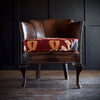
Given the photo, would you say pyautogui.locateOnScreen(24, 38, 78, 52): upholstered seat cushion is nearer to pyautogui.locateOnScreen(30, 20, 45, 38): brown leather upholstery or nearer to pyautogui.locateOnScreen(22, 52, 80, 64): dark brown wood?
pyautogui.locateOnScreen(22, 52, 80, 64): dark brown wood

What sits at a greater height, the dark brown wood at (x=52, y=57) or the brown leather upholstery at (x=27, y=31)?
the brown leather upholstery at (x=27, y=31)

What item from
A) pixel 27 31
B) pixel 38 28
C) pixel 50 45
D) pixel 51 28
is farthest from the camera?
pixel 51 28

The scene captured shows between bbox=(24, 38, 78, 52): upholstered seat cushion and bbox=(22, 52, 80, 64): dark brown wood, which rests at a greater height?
bbox=(24, 38, 78, 52): upholstered seat cushion

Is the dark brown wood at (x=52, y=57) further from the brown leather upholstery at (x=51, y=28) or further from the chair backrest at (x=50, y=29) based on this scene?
the brown leather upholstery at (x=51, y=28)

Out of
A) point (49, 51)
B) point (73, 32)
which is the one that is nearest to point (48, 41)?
point (49, 51)

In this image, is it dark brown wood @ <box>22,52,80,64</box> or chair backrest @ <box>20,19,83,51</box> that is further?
chair backrest @ <box>20,19,83,51</box>

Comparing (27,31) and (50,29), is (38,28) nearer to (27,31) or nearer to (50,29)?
(50,29)

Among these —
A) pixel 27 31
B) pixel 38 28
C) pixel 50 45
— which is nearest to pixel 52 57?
pixel 50 45

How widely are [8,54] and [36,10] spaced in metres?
0.91

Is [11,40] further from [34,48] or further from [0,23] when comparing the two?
[34,48]

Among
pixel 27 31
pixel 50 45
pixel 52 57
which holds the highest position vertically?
pixel 27 31

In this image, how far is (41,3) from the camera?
295cm

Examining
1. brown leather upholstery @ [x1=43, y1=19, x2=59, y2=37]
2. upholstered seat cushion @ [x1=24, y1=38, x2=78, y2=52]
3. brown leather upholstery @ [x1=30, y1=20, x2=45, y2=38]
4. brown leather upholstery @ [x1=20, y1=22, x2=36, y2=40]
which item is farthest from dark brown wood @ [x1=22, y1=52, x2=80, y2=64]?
brown leather upholstery @ [x1=43, y1=19, x2=59, y2=37]

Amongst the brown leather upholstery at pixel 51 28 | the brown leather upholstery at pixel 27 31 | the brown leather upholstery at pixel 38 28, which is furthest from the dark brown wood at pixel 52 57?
the brown leather upholstery at pixel 51 28
